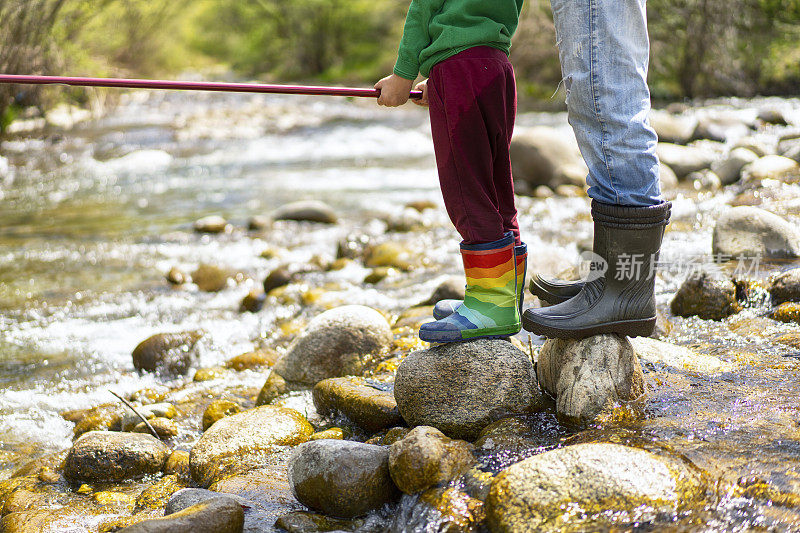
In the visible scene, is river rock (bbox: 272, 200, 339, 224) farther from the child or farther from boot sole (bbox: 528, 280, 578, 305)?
the child

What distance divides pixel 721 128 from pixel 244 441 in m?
9.60

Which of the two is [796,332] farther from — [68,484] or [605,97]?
[68,484]

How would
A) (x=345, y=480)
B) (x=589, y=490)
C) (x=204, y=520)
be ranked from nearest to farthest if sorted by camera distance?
(x=589, y=490) < (x=204, y=520) < (x=345, y=480)

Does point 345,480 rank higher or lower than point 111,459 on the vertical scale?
higher

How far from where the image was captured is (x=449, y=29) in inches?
93.1

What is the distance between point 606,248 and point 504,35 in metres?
0.82

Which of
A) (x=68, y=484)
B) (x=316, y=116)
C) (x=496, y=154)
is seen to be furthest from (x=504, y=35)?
(x=316, y=116)

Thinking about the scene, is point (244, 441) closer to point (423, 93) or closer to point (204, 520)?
point (204, 520)

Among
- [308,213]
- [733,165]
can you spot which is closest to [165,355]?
[308,213]

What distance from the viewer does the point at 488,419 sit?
8.38ft

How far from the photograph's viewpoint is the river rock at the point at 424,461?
226 centimetres

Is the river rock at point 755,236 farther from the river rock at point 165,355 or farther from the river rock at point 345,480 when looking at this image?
the river rock at point 165,355

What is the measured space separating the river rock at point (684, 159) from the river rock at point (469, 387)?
6.40 metres

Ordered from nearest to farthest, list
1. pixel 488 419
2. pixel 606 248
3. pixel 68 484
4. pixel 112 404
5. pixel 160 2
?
pixel 606 248 → pixel 488 419 → pixel 68 484 → pixel 112 404 → pixel 160 2
